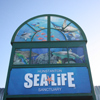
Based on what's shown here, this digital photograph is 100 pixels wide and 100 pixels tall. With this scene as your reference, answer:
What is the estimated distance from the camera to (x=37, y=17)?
10.8 m

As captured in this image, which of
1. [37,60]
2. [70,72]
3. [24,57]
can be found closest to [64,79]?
[70,72]

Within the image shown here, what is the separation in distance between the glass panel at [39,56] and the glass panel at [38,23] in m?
1.80

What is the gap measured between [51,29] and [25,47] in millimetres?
2229

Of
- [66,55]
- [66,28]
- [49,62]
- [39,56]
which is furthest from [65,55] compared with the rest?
[66,28]

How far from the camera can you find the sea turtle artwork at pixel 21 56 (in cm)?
870

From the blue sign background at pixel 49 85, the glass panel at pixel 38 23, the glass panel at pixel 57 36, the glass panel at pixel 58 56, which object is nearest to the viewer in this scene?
the blue sign background at pixel 49 85

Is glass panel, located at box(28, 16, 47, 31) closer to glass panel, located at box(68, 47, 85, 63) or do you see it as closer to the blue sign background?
glass panel, located at box(68, 47, 85, 63)

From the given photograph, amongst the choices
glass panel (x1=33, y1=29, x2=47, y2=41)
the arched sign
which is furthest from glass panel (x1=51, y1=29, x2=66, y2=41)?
glass panel (x1=33, y1=29, x2=47, y2=41)

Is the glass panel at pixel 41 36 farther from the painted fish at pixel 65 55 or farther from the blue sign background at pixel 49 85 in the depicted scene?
the blue sign background at pixel 49 85

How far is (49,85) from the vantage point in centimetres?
784

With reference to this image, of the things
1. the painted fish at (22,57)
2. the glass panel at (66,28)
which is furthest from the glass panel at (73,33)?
the painted fish at (22,57)

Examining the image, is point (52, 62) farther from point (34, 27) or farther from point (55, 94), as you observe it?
point (34, 27)

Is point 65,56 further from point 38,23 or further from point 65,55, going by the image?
point 38,23

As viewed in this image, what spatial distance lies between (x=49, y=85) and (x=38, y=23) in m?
4.64
